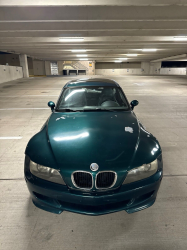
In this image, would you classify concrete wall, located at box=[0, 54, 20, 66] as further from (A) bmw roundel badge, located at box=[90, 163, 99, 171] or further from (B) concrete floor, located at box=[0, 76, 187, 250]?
(A) bmw roundel badge, located at box=[90, 163, 99, 171]

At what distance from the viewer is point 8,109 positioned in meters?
7.66

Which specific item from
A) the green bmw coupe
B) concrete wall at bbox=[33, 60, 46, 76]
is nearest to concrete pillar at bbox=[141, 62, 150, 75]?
concrete wall at bbox=[33, 60, 46, 76]

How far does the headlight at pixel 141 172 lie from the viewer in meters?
1.91

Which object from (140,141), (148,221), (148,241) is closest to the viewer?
(148,241)

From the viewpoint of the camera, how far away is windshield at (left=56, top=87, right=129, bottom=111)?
3.38 m

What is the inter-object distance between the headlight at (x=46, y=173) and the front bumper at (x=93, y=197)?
Result: 0.14 feet

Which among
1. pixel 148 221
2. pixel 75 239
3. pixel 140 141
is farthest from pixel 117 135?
pixel 75 239

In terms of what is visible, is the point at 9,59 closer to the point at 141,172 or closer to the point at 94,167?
the point at 94,167

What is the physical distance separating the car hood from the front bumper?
0.78 feet

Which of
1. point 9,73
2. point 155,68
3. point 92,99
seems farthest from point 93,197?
point 155,68

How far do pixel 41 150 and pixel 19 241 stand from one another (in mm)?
970

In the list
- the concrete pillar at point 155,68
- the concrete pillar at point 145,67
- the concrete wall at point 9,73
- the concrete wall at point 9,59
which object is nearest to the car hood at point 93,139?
the concrete wall at point 9,73

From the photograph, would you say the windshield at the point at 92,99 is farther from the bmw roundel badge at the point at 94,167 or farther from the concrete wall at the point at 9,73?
the concrete wall at the point at 9,73

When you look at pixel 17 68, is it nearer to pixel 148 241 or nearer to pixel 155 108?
pixel 155 108
